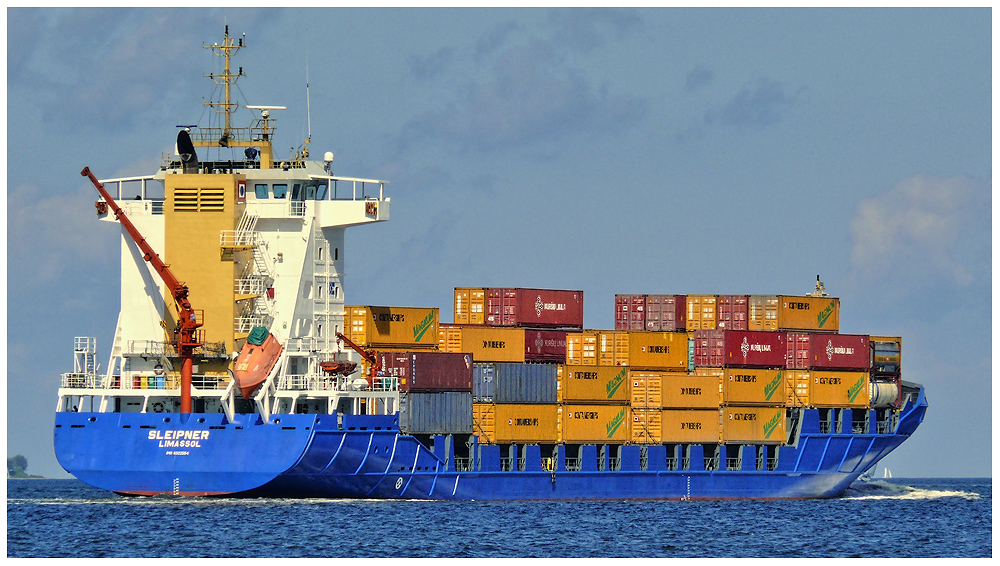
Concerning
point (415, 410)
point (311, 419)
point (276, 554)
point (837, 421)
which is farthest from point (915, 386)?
point (276, 554)

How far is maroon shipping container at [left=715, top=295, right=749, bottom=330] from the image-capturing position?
66938 mm

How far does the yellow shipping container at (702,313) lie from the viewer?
67000mm

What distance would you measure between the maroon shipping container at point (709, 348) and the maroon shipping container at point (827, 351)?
→ 280 centimetres

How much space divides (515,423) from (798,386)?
36.5ft

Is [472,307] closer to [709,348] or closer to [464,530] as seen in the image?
[709,348]

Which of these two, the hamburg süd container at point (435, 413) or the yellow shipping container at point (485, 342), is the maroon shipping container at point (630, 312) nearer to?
the yellow shipping container at point (485, 342)

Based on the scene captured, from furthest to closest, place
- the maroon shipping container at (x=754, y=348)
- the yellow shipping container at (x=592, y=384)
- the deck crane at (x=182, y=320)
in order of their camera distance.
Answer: the maroon shipping container at (x=754, y=348) → the yellow shipping container at (x=592, y=384) → the deck crane at (x=182, y=320)

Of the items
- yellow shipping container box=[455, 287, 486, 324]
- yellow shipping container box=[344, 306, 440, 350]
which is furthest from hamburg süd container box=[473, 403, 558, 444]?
yellow shipping container box=[455, 287, 486, 324]

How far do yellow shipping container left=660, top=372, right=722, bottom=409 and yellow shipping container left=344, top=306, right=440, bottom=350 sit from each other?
8815 mm

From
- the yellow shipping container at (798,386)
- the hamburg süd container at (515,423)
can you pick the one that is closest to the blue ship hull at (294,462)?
the hamburg süd container at (515,423)

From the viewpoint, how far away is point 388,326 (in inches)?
2366

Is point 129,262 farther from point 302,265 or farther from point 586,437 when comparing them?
point 586,437

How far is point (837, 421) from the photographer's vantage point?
69188mm
